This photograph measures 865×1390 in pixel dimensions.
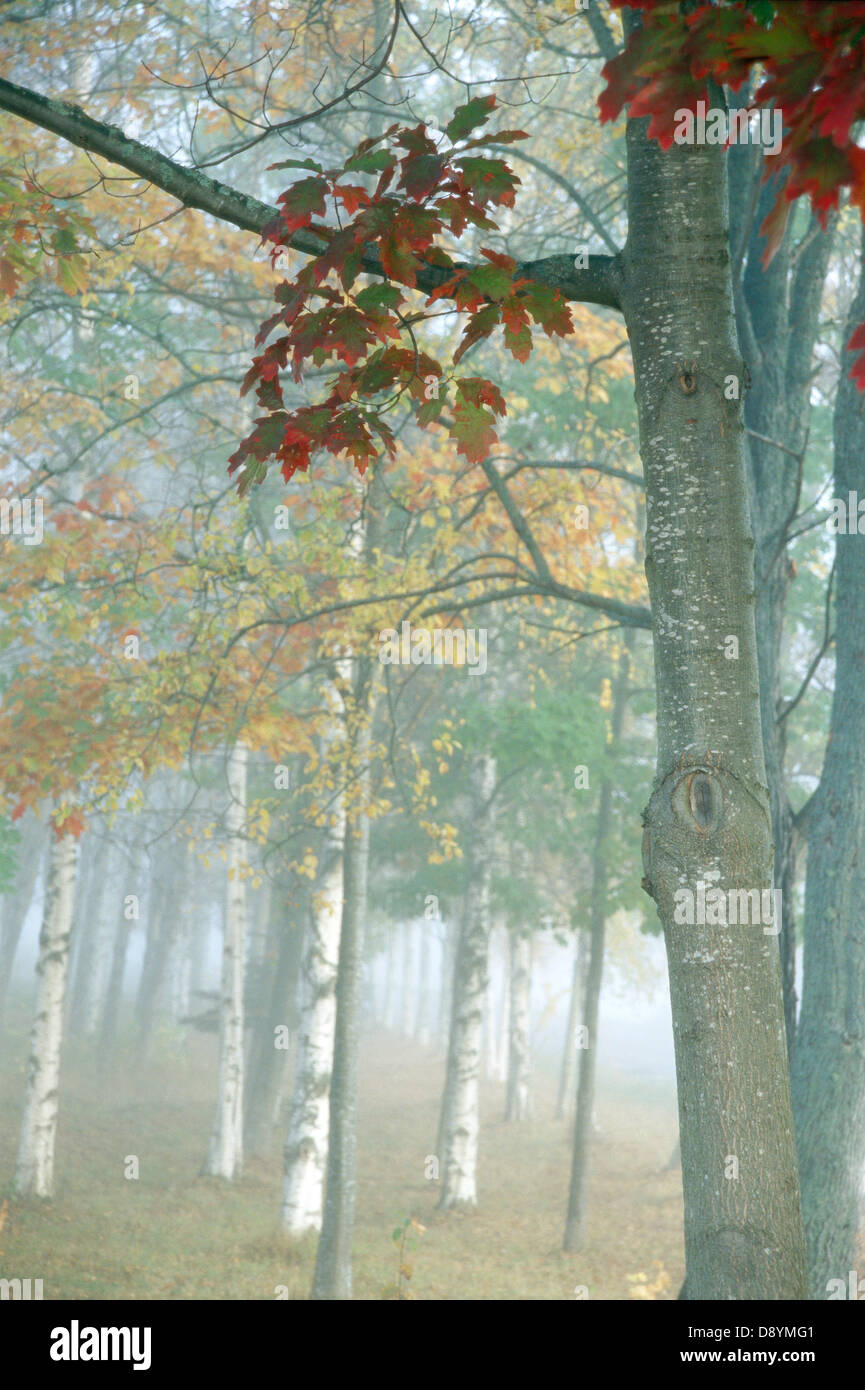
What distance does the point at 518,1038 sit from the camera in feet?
64.4

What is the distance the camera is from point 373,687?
9133 mm

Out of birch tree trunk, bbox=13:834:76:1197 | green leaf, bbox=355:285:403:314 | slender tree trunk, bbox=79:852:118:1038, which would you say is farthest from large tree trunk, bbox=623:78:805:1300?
slender tree trunk, bbox=79:852:118:1038

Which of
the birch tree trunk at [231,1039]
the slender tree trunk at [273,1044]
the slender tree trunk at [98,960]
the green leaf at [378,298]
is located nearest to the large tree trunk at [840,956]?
the green leaf at [378,298]

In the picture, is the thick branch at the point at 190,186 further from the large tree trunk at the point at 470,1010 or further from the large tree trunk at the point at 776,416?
the large tree trunk at the point at 470,1010

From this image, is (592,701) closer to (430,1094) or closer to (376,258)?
(376,258)

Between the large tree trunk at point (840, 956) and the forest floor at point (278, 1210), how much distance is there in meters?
4.26

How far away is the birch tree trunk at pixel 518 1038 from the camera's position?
1975 centimetres

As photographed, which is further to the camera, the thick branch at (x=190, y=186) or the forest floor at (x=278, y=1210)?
the forest floor at (x=278, y=1210)

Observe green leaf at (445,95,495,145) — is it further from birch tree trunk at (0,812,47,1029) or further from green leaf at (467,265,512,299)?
birch tree trunk at (0,812,47,1029)

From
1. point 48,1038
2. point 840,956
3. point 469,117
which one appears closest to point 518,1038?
point 48,1038

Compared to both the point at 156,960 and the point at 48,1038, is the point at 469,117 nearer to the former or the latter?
the point at 48,1038

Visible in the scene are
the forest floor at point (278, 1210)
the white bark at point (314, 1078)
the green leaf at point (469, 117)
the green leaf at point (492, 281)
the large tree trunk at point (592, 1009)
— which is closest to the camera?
the green leaf at point (492, 281)
